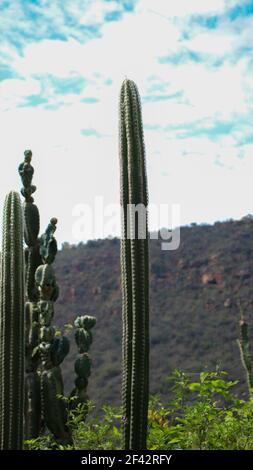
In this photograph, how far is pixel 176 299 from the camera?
1039 inches

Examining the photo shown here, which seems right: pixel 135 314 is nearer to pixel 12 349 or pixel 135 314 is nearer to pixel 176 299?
pixel 12 349

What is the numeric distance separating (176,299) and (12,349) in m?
19.9

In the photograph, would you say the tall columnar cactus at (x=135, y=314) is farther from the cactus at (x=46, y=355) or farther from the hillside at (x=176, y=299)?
the hillside at (x=176, y=299)

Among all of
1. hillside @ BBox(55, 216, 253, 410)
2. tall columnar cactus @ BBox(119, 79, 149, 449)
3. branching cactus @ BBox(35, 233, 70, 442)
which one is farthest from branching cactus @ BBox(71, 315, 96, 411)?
hillside @ BBox(55, 216, 253, 410)

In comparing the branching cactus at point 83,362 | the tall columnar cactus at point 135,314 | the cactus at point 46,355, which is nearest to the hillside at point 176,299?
the branching cactus at point 83,362

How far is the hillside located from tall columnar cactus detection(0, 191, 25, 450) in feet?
40.4

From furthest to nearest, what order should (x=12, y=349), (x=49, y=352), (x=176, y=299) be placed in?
A: (x=176, y=299) < (x=49, y=352) < (x=12, y=349)

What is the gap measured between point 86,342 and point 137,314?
247 cm

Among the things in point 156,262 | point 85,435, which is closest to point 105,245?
point 156,262

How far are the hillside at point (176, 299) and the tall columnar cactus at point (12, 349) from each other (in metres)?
12.3

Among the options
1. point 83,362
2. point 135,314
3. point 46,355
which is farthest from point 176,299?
point 135,314

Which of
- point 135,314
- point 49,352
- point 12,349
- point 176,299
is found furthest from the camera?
point 176,299

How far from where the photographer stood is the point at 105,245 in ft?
105
